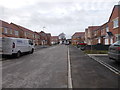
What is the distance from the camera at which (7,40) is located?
10352mm

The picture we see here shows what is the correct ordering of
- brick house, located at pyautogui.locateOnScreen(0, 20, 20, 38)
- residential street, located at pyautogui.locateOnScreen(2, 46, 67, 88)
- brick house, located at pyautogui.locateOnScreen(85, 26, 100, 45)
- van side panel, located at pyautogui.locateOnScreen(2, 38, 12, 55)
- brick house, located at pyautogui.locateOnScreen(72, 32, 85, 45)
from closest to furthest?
1. residential street, located at pyautogui.locateOnScreen(2, 46, 67, 88)
2. van side panel, located at pyautogui.locateOnScreen(2, 38, 12, 55)
3. brick house, located at pyautogui.locateOnScreen(0, 20, 20, 38)
4. brick house, located at pyautogui.locateOnScreen(85, 26, 100, 45)
5. brick house, located at pyautogui.locateOnScreen(72, 32, 85, 45)

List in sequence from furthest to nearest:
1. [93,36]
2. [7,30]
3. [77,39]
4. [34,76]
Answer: [77,39], [93,36], [7,30], [34,76]

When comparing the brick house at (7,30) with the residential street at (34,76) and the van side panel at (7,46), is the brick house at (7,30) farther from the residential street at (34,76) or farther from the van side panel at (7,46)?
the residential street at (34,76)

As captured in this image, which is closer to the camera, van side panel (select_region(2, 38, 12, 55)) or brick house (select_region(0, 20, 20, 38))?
van side panel (select_region(2, 38, 12, 55))

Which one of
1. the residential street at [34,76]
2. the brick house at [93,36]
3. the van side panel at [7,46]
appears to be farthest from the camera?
the brick house at [93,36]

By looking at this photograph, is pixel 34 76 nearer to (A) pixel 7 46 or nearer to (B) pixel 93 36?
(A) pixel 7 46

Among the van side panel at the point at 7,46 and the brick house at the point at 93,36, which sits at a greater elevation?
the brick house at the point at 93,36

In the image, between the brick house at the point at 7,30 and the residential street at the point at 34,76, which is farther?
the brick house at the point at 7,30

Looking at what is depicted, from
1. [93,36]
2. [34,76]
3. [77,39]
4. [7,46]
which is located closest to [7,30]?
[7,46]

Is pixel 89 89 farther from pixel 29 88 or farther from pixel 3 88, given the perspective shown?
pixel 3 88

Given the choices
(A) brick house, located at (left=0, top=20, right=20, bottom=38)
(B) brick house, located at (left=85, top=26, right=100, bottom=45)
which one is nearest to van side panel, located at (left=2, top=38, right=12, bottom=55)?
(A) brick house, located at (left=0, top=20, right=20, bottom=38)

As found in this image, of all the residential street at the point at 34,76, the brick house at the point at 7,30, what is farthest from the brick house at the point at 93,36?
the residential street at the point at 34,76

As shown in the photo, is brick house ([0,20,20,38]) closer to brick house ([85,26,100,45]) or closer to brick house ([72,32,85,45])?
brick house ([85,26,100,45])

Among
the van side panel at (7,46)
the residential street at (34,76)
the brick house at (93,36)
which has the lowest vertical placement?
the residential street at (34,76)
